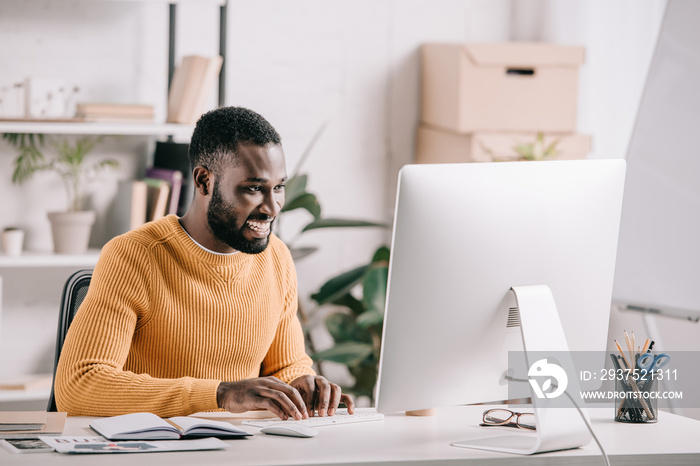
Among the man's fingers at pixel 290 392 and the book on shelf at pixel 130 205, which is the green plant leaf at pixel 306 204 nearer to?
the book on shelf at pixel 130 205

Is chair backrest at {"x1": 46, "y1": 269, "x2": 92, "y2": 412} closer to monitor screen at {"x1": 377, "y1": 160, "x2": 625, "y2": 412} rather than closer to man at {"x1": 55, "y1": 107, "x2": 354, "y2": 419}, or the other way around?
man at {"x1": 55, "y1": 107, "x2": 354, "y2": 419}

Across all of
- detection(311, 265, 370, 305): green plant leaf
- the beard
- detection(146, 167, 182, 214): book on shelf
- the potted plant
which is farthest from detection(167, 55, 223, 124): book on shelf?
the beard

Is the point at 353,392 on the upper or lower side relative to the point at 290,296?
lower

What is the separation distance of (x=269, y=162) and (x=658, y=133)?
1.26 m

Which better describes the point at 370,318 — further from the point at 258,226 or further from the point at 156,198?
the point at 258,226

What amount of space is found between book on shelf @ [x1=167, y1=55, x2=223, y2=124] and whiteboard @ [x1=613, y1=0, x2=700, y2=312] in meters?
1.31

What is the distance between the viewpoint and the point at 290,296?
1.87 metres

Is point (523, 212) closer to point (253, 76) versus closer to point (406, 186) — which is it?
point (406, 186)

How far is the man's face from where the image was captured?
1.65 meters

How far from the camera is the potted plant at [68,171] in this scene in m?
2.86

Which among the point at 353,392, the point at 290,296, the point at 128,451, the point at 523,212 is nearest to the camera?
the point at 128,451

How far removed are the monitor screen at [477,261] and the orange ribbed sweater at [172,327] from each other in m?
0.38

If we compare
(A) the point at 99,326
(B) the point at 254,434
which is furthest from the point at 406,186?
(A) the point at 99,326

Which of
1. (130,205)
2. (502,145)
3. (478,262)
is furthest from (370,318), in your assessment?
(478,262)
